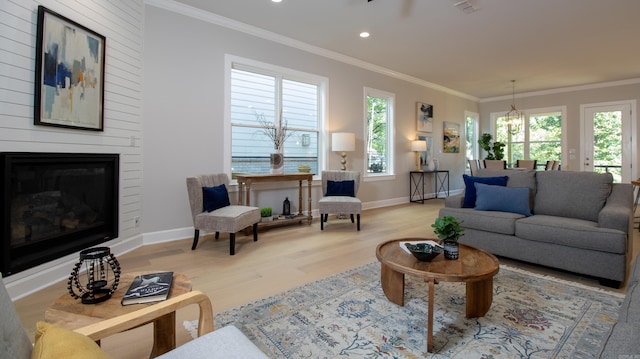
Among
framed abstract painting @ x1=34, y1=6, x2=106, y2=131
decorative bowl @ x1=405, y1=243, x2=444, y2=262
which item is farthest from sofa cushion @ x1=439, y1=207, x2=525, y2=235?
framed abstract painting @ x1=34, y1=6, x2=106, y2=131

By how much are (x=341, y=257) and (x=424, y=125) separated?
16.8 ft

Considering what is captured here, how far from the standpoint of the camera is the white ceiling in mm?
3762

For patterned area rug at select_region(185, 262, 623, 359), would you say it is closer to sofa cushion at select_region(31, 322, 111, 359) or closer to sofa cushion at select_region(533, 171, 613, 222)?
sofa cushion at select_region(533, 171, 613, 222)

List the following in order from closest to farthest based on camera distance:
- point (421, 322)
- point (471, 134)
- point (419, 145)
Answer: point (421, 322), point (419, 145), point (471, 134)

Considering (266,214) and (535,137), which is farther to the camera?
(535,137)

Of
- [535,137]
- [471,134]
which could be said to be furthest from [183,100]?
[535,137]

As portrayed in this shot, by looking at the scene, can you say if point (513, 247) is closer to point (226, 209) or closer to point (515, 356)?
point (515, 356)

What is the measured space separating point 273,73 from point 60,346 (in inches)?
177

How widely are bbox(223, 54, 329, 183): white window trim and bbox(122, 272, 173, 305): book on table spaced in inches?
114

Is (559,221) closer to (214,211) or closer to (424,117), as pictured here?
(214,211)

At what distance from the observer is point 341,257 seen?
321 cm

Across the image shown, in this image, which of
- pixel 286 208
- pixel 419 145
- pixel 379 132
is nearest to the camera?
pixel 286 208

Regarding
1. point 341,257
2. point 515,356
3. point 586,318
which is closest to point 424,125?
point 341,257

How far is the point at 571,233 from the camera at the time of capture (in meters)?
2.63
